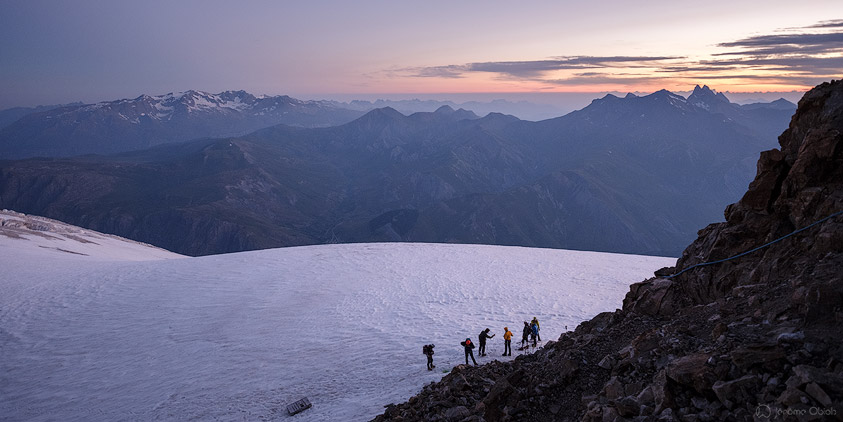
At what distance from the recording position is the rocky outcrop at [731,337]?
8031 mm

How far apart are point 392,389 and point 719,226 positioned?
13.6 meters

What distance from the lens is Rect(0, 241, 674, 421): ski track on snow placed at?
19234 mm

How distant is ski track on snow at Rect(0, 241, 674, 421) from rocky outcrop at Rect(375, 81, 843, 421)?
582cm

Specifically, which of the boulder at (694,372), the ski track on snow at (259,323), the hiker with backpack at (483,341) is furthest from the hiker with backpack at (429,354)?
the boulder at (694,372)

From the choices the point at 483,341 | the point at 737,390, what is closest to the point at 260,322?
the point at 483,341

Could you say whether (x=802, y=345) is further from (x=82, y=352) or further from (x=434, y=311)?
(x=82, y=352)

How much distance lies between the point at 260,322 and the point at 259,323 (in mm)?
188

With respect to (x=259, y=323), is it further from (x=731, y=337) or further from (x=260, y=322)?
(x=731, y=337)

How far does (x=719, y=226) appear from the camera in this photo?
1552cm

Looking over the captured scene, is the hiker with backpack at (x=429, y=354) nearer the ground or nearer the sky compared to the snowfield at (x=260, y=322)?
nearer the sky

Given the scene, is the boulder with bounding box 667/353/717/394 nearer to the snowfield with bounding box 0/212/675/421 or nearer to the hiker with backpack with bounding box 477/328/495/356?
the snowfield with bounding box 0/212/675/421

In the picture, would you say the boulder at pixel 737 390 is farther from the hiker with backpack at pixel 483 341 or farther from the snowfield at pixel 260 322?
the hiker with backpack at pixel 483 341

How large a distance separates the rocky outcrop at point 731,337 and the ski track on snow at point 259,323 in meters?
5.82

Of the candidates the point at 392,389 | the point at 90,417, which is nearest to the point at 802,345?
the point at 392,389
